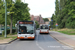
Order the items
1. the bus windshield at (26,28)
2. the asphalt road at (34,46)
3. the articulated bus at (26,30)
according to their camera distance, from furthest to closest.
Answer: the bus windshield at (26,28), the articulated bus at (26,30), the asphalt road at (34,46)

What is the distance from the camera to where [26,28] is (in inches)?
667

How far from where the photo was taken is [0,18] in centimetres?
2734

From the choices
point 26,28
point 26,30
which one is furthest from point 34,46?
point 26,28

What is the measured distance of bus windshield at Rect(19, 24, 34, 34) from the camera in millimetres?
16828

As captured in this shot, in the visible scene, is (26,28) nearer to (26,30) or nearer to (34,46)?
(26,30)

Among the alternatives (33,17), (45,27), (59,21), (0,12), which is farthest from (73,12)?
(33,17)

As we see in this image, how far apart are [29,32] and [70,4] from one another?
16.4 m

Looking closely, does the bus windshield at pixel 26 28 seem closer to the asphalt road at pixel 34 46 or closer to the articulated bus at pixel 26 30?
the articulated bus at pixel 26 30

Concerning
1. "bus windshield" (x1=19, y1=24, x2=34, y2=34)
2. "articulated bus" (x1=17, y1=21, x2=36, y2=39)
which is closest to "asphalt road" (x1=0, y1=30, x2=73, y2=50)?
"articulated bus" (x1=17, y1=21, x2=36, y2=39)

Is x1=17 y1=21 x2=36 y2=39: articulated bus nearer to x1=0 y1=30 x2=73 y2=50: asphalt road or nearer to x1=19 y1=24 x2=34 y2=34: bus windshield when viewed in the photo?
x1=19 y1=24 x2=34 y2=34: bus windshield

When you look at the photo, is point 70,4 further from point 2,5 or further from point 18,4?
point 2,5

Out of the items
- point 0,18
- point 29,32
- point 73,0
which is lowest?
point 29,32

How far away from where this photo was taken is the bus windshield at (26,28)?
16828 mm

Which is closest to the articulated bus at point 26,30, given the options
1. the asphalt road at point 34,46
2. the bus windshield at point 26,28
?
the bus windshield at point 26,28
